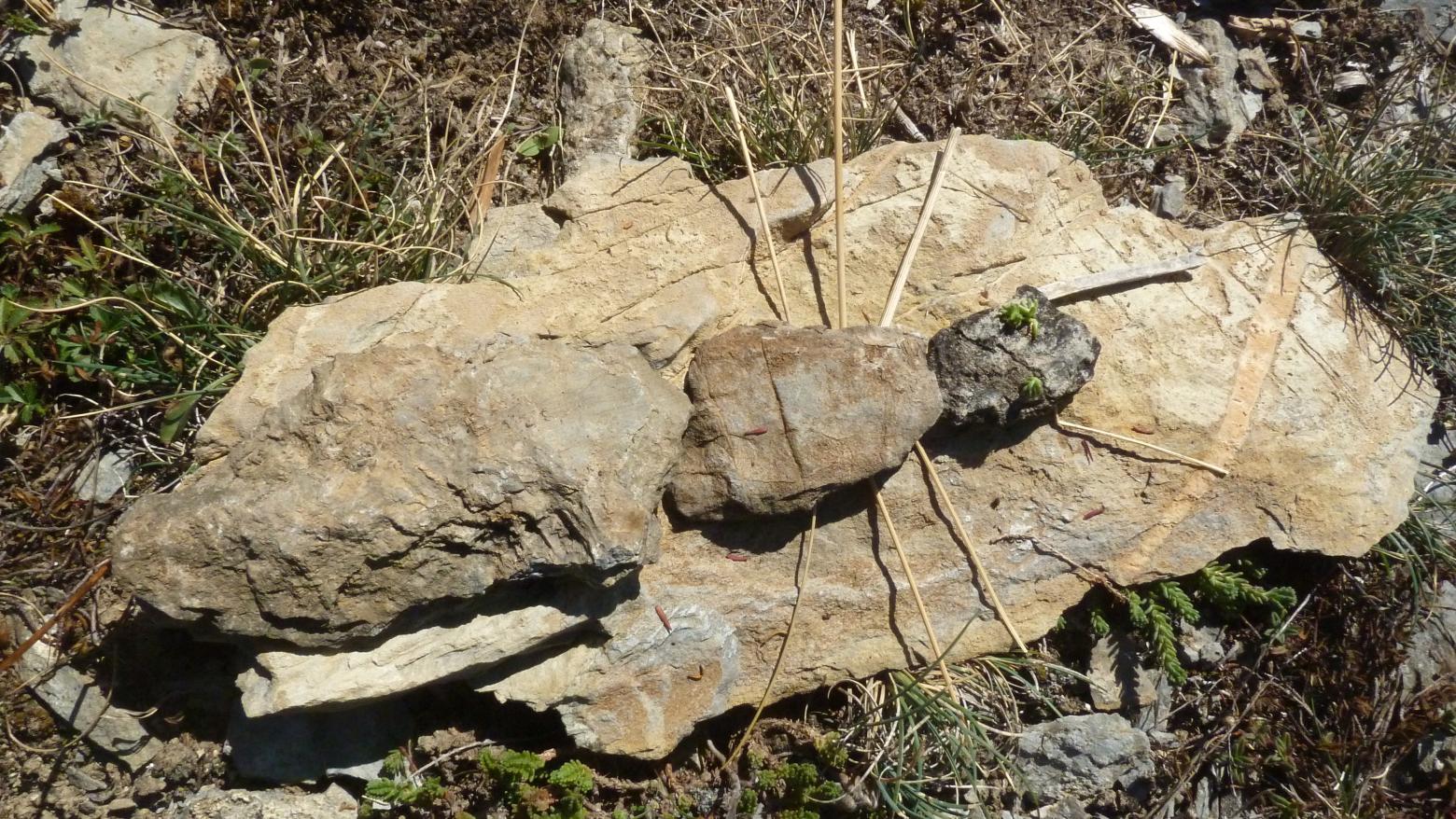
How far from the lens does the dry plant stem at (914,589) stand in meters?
3.88

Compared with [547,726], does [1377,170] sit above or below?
above

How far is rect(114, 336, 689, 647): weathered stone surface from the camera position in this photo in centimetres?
318

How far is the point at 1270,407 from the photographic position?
4.08 metres

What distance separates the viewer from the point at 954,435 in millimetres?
4027

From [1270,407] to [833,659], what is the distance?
6.49ft

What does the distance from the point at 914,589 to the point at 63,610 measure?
10.4ft

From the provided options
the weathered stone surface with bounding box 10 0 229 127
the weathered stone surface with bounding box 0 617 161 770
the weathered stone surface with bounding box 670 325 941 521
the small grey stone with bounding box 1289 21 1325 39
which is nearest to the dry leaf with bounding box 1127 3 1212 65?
the small grey stone with bounding box 1289 21 1325 39

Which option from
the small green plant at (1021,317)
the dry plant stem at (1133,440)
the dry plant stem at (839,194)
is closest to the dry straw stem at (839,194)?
the dry plant stem at (839,194)

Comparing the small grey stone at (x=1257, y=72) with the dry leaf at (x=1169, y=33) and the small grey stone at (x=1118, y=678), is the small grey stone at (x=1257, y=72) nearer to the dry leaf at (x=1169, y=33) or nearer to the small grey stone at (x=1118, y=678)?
the dry leaf at (x=1169, y=33)

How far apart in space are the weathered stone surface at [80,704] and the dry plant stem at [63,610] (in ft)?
0.23

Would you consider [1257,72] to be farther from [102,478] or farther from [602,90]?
[102,478]

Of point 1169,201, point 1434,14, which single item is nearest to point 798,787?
point 1169,201

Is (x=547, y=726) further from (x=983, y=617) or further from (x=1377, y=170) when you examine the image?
(x=1377, y=170)

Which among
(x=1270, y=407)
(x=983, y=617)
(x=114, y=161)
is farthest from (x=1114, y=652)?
(x=114, y=161)
